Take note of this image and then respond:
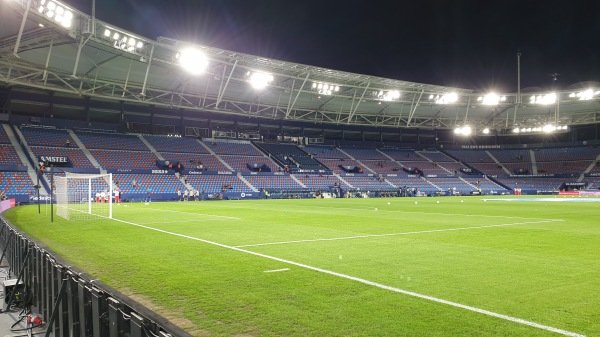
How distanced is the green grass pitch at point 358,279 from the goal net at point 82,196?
36.3ft

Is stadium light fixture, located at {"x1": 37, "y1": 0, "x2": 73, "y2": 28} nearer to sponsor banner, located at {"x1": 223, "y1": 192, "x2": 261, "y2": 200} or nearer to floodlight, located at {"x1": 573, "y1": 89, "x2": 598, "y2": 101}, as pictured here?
sponsor banner, located at {"x1": 223, "y1": 192, "x2": 261, "y2": 200}

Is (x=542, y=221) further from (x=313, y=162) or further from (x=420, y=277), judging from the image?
(x=313, y=162)

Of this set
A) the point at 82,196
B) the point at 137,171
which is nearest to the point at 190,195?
the point at 137,171

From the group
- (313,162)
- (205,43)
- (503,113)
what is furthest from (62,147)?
(503,113)

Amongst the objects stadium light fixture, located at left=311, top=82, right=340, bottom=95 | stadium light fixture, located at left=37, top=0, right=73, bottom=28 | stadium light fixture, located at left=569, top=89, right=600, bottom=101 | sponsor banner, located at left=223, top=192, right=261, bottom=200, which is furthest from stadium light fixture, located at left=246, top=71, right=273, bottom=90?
stadium light fixture, located at left=569, top=89, right=600, bottom=101

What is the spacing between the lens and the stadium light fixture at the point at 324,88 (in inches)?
2003

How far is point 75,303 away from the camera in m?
4.75

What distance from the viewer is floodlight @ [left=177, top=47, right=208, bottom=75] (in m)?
39.3

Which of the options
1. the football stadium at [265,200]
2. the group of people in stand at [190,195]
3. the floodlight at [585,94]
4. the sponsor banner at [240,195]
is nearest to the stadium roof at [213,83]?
the floodlight at [585,94]

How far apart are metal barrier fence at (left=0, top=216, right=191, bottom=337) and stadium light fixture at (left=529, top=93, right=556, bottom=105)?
64.1 metres

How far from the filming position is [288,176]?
60375mm

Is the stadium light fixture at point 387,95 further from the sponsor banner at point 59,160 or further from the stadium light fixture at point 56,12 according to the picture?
the sponsor banner at point 59,160

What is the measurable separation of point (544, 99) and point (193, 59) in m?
47.4

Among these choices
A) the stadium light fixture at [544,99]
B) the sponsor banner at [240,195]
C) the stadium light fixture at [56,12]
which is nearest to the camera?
the stadium light fixture at [56,12]
